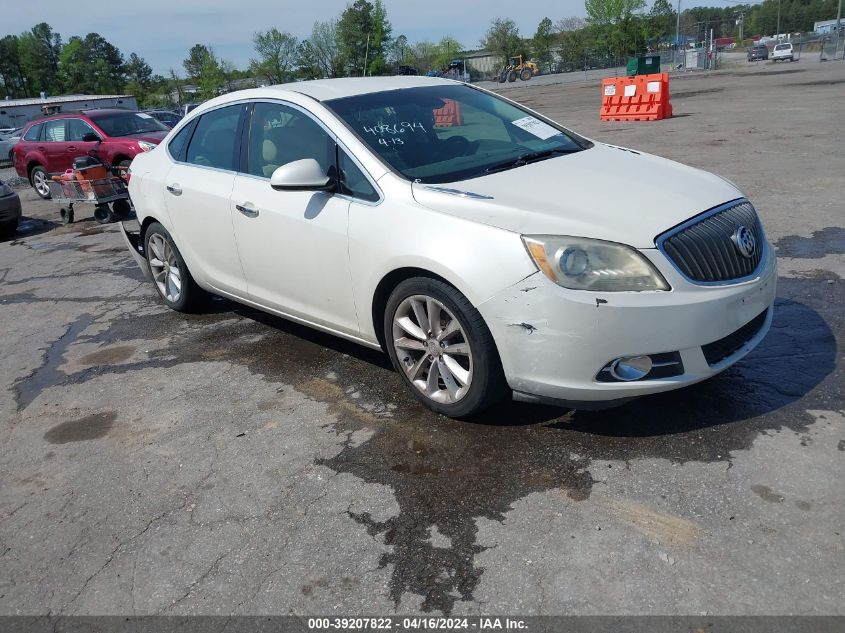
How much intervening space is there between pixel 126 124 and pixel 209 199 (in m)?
10.6

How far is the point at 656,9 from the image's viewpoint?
A: 85750mm

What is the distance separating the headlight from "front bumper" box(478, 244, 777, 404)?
39 millimetres

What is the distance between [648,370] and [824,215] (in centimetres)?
511

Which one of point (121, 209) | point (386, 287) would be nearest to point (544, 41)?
point (121, 209)

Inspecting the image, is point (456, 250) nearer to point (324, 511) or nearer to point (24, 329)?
point (324, 511)

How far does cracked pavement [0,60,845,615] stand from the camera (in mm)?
2566

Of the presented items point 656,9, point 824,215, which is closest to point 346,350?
point 824,215

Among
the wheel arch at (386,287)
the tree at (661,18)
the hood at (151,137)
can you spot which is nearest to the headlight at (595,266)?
the wheel arch at (386,287)

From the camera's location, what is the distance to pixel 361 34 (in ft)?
327

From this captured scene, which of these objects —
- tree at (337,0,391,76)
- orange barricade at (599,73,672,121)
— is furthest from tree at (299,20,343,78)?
orange barricade at (599,73,672,121)

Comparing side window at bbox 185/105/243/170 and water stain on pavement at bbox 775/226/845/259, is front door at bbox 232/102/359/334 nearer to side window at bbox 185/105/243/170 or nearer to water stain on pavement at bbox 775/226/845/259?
side window at bbox 185/105/243/170

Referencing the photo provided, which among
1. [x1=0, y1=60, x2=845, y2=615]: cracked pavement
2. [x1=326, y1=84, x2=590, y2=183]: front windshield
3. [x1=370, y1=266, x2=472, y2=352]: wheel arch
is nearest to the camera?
[x1=0, y1=60, x2=845, y2=615]: cracked pavement

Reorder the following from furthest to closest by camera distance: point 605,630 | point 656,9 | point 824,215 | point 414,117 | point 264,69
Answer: point 264,69
point 656,9
point 824,215
point 414,117
point 605,630

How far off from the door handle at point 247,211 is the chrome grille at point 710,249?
8.14ft
